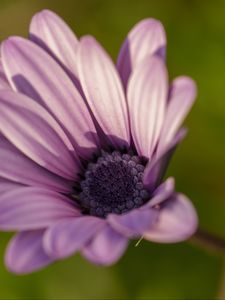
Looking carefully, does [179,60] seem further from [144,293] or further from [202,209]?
[144,293]

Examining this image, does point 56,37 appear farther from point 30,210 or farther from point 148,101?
point 30,210

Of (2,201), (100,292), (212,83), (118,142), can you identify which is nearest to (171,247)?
(100,292)

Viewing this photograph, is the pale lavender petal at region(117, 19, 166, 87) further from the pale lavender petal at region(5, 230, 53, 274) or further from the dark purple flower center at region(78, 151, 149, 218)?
the pale lavender petal at region(5, 230, 53, 274)

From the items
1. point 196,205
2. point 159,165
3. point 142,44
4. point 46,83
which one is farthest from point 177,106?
point 196,205

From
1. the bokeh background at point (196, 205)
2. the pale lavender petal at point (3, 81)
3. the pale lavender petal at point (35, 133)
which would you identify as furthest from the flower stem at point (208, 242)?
the bokeh background at point (196, 205)

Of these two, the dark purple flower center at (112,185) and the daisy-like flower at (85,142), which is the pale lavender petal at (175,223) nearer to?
the daisy-like flower at (85,142)

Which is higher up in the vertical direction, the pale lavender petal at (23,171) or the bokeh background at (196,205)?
the pale lavender petal at (23,171)

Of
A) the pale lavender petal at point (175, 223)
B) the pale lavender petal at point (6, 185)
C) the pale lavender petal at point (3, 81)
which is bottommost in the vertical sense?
the pale lavender petal at point (175, 223)
